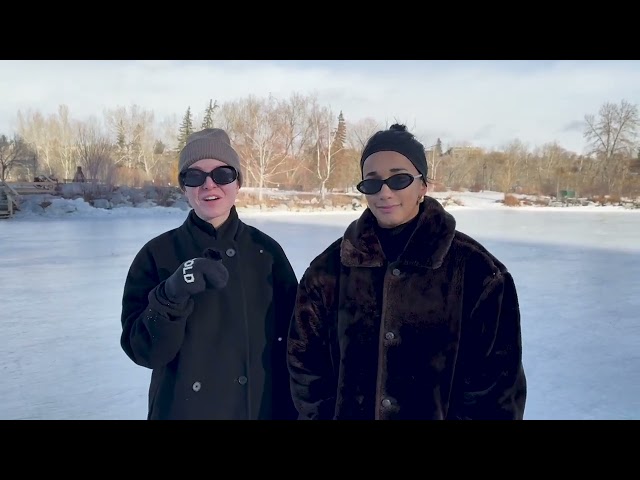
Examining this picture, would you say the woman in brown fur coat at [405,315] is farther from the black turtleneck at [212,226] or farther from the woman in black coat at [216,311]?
the black turtleneck at [212,226]

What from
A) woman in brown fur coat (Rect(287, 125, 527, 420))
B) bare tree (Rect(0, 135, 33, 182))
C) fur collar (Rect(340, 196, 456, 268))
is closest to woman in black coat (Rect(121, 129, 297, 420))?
woman in brown fur coat (Rect(287, 125, 527, 420))

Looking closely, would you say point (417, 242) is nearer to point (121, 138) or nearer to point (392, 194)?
point (392, 194)

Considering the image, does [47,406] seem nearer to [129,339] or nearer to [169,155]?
[129,339]

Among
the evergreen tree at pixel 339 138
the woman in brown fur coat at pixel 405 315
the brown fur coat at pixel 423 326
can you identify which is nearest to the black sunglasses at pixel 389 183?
the woman in brown fur coat at pixel 405 315

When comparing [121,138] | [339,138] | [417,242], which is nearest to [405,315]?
[417,242]

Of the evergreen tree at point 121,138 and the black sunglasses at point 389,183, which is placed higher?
the evergreen tree at point 121,138

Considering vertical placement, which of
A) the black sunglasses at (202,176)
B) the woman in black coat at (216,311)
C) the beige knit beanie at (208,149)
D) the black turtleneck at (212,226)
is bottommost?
the woman in black coat at (216,311)

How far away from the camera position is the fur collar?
1449 millimetres

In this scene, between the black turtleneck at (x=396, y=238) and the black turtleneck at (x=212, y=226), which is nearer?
the black turtleneck at (x=396, y=238)

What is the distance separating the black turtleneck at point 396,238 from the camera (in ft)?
5.00

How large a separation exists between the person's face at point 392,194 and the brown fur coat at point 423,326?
6 cm

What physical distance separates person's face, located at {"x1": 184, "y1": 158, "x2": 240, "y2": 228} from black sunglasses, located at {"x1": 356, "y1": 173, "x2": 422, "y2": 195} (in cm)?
48

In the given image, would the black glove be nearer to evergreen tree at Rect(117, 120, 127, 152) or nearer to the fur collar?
the fur collar

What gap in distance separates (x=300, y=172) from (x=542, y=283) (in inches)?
153
